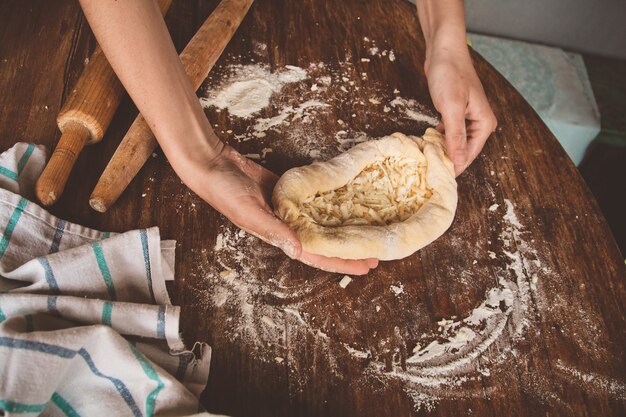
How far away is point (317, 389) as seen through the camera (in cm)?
117

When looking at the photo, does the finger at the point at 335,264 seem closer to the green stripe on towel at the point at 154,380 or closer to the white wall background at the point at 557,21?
the green stripe on towel at the point at 154,380

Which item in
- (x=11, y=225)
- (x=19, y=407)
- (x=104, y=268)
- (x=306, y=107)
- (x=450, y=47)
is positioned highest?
(x=450, y=47)

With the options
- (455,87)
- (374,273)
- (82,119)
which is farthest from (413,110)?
(82,119)

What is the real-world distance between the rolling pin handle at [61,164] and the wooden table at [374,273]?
0.08m

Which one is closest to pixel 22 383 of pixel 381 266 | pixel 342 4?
pixel 381 266

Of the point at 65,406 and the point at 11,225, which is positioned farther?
the point at 11,225

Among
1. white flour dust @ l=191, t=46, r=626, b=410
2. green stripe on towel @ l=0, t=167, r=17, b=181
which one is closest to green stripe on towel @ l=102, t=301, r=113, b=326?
white flour dust @ l=191, t=46, r=626, b=410

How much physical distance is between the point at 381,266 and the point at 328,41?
0.88 m

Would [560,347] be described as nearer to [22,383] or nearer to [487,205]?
[487,205]

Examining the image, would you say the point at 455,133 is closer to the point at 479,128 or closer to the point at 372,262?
the point at 479,128

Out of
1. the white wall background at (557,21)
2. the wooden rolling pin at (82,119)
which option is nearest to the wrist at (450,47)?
the wooden rolling pin at (82,119)

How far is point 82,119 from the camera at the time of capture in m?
1.43

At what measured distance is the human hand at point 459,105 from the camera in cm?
154

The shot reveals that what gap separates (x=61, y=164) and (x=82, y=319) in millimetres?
448
